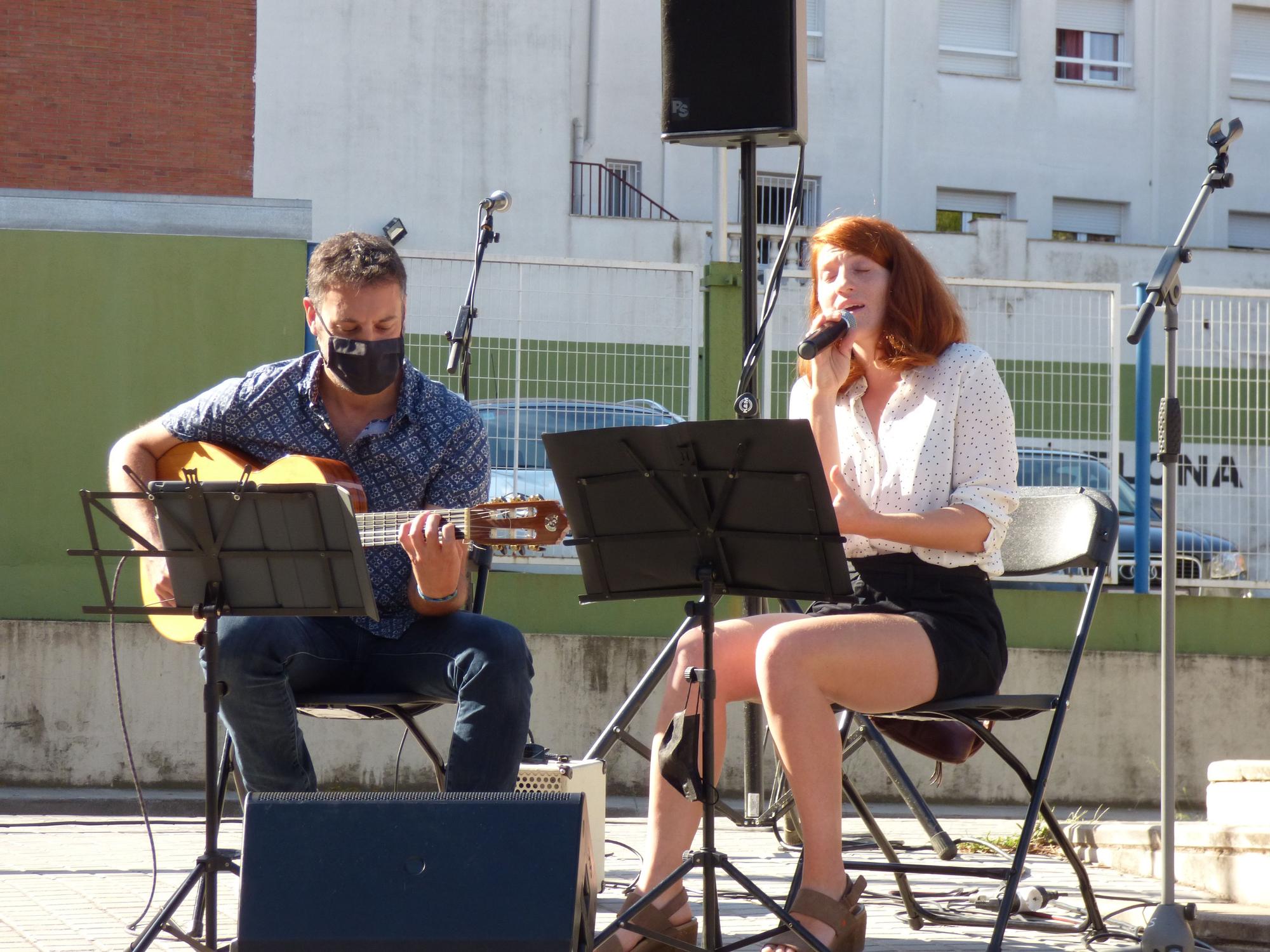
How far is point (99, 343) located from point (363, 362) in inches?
145

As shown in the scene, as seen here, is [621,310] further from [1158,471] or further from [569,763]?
[569,763]

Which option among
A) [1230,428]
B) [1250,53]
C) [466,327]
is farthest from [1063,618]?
[1250,53]

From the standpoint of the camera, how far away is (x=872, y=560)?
3.40m

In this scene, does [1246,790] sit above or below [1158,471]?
below

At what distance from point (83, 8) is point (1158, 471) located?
18.0 metres

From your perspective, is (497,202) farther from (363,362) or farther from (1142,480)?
(1142,480)

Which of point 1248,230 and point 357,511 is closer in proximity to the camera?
point 357,511

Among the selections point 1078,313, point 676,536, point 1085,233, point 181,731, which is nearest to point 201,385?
point 181,731

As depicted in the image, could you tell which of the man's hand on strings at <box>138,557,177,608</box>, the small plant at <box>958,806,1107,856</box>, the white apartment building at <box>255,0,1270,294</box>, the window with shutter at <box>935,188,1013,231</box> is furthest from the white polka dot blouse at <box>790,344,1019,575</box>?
the window with shutter at <box>935,188,1013,231</box>

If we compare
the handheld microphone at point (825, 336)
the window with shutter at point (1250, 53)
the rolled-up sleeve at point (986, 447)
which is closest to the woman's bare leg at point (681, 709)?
the rolled-up sleeve at point (986, 447)

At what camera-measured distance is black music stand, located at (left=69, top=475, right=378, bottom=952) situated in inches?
112

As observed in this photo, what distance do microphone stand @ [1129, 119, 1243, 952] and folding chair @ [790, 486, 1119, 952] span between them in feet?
0.68

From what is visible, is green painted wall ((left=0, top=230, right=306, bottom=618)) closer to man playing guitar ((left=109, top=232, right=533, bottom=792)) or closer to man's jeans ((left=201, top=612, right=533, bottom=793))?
man playing guitar ((left=109, top=232, right=533, bottom=792))

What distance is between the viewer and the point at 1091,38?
25641mm
